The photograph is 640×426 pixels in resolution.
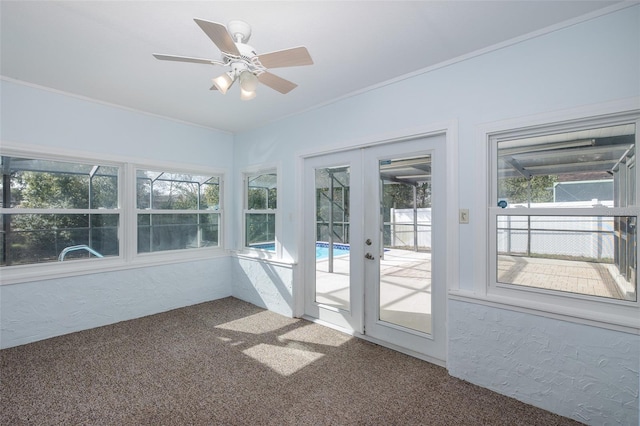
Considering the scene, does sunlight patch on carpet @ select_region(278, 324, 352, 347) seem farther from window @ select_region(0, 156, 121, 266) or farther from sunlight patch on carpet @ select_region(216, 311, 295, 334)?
window @ select_region(0, 156, 121, 266)

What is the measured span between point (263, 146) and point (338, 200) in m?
1.52

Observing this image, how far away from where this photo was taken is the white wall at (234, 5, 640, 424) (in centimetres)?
192

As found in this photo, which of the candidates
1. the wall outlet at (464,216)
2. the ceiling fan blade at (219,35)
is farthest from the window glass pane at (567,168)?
the ceiling fan blade at (219,35)

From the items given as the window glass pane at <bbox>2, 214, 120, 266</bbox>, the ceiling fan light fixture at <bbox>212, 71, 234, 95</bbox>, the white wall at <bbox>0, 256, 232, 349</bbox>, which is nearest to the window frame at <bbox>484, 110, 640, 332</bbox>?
the ceiling fan light fixture at <bbox>212, 71, 234, 95</bbox>

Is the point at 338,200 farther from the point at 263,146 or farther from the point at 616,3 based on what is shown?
the point at 616,3

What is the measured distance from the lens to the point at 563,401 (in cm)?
206

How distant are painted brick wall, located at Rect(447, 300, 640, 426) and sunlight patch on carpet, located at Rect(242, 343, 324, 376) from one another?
1.22 meters

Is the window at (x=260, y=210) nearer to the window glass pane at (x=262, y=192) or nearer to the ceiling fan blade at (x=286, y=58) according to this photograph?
the window glass pane at (x=262, y=192)

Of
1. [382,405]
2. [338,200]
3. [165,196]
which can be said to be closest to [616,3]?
[338,200]

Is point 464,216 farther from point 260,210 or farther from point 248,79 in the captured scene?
point 260,210

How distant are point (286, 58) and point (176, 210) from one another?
10.5 feet

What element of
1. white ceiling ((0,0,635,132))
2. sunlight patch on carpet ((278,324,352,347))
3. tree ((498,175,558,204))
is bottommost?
sunlight patch on carpet ((278,324,352,347))

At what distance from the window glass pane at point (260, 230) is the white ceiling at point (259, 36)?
1769 mm

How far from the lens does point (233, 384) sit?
2408 mm
